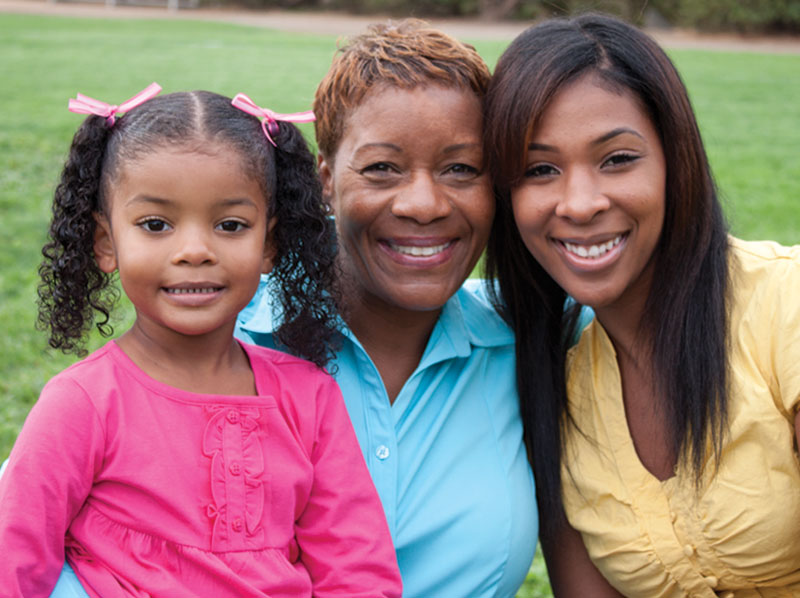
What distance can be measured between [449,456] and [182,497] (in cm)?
84

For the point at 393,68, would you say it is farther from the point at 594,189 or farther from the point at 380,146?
the point at 594,189

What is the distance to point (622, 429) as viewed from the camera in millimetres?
2797

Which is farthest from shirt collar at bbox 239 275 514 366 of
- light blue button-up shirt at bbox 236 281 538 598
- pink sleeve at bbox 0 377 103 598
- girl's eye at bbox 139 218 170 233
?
pink sleeve at bbox 0 377 103 598

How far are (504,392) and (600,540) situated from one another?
0.52m

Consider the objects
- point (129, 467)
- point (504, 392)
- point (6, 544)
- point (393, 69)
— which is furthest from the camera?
point (504, 392)

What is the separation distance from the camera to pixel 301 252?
102 inches

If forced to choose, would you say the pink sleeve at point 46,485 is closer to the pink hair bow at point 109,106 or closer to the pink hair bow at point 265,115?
the pink hair bow at point 109,106

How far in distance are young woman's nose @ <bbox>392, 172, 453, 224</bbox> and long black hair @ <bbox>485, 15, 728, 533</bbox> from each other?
0.55 ft

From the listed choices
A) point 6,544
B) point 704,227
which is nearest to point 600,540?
point 704,227

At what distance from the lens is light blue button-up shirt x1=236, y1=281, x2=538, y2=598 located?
2619 millimetres

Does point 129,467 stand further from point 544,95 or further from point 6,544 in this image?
point 544,95

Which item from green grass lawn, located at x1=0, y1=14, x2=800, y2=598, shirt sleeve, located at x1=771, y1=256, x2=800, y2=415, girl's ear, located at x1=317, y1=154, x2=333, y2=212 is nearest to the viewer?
shirt sleeve, located at x1=771, y1=256, x2=800, y2=415

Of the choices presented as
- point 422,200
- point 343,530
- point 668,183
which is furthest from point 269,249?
point 668,183

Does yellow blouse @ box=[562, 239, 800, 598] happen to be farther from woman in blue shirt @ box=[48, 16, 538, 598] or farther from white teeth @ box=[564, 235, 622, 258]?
white teeth @ box=[564, 235, 622, 258]
